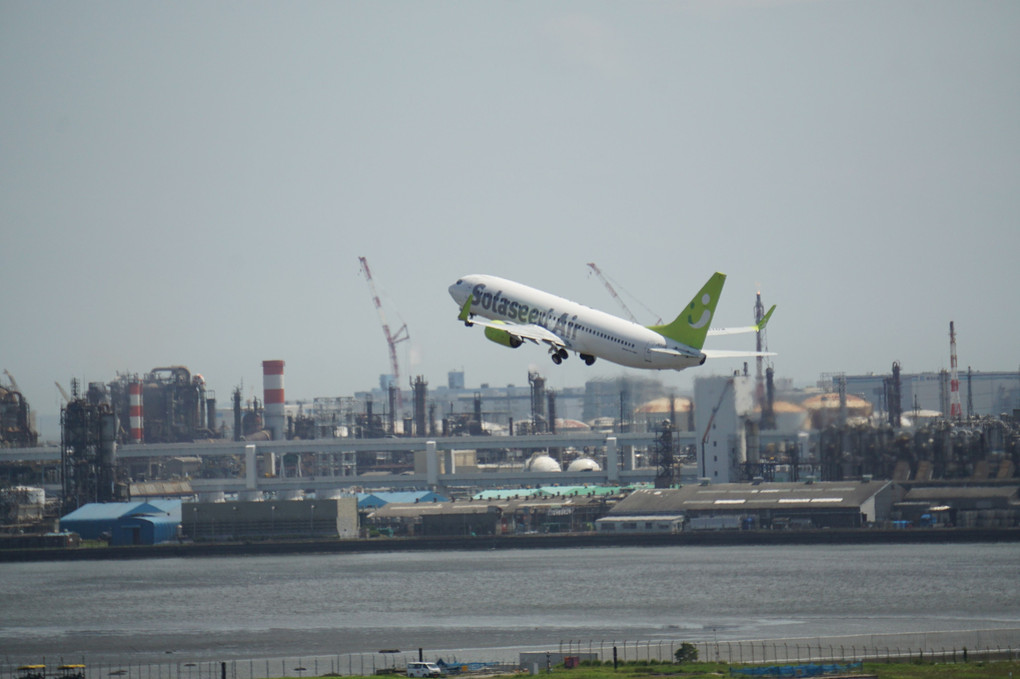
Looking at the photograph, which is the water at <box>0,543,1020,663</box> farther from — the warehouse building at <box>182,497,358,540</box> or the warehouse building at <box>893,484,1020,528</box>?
the warehouse building at <box>182,497,358,540</box>

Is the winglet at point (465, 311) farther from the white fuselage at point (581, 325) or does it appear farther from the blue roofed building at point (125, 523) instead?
the blue roofed building at point (125, 523)

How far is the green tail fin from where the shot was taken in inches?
3162

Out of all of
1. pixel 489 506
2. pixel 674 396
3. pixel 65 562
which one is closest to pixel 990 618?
pixel 674 396

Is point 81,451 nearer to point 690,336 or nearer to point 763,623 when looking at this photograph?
point 763,623

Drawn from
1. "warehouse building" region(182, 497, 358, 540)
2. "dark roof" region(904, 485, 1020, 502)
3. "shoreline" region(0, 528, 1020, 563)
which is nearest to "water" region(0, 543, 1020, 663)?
"shoreline" region(0, 528, 1020, 563)

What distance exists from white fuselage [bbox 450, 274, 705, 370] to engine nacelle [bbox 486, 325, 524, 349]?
2.35 feet

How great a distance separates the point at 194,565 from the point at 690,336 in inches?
3923

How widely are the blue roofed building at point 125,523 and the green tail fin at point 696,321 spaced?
11478 centimetres

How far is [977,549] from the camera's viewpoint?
5837 inches

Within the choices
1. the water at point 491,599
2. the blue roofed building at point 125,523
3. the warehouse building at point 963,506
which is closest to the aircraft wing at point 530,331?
the water at point 491,599

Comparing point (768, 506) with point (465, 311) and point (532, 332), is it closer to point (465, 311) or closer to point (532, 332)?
point (465, 311)

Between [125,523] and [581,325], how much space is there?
114m

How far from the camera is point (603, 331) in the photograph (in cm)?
8119

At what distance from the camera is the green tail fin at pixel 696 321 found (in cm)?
8031
